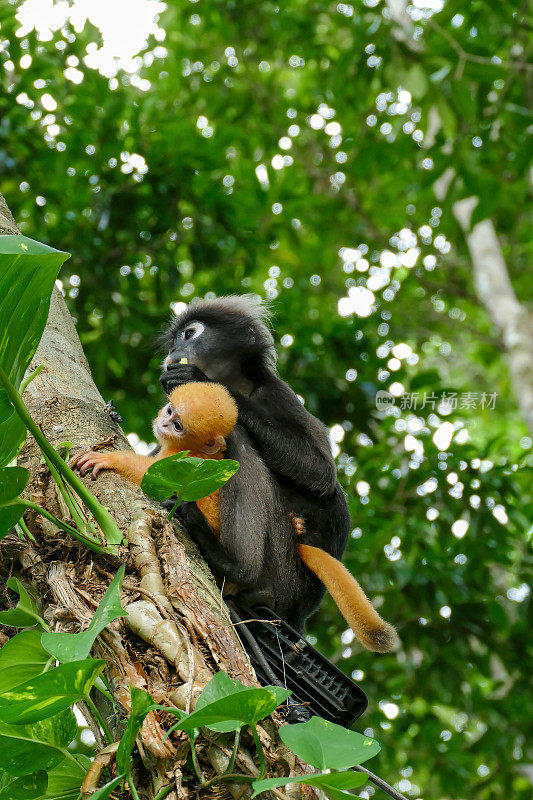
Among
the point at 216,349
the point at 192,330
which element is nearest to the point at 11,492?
the point at 216,349

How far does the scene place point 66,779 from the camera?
1126 mm

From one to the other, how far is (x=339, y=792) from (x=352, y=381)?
2.92m

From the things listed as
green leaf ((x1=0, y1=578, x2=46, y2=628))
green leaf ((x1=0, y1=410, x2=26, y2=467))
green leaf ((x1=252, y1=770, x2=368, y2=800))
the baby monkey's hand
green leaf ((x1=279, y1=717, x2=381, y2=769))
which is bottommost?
green leaf ((x1=252, y1=770, x2=368, y2=800))

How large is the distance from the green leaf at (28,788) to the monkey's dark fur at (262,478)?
2.59 ft

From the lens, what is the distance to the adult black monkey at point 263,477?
2004 millimetres

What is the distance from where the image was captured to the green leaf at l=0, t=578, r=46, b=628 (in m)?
1.25

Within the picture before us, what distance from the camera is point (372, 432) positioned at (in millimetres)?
3826

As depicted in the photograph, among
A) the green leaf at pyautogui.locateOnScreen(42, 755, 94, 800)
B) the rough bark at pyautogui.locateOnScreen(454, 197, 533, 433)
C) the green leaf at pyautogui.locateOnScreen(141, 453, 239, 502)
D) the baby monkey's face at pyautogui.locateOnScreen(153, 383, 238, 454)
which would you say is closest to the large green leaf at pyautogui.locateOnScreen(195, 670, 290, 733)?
the green leaf at pyautogui.locateOnScreen(42, 755, 94, 800)

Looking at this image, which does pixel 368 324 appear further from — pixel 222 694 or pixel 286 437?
pixel 222 694

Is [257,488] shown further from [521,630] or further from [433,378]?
[521,630]

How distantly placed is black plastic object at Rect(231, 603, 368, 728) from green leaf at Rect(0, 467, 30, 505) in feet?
2.03

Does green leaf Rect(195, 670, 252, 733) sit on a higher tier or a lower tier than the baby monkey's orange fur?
higher

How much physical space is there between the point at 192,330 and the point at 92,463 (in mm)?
1375

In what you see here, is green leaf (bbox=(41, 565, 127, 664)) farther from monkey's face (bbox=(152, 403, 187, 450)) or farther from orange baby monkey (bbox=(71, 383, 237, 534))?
monkey's face (bbox=(152, 403, 187, 450))
